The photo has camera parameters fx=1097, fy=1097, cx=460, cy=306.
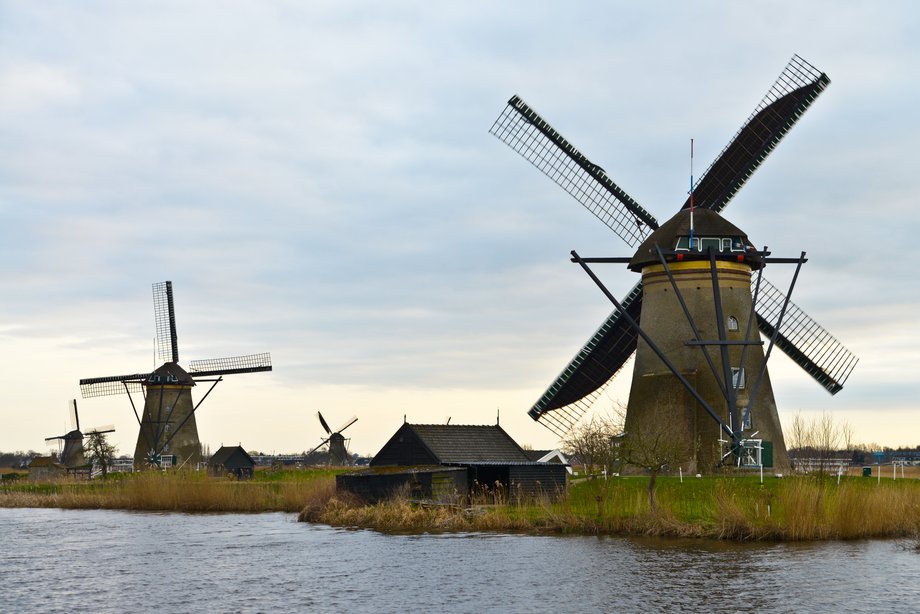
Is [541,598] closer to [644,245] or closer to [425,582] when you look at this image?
[425,582]

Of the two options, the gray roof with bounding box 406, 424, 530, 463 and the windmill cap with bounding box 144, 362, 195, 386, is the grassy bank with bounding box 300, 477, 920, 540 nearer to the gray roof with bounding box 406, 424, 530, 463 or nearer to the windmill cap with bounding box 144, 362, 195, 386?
the gray roof with bounding box 406, 424, 530, 463

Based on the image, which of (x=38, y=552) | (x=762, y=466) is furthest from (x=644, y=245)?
(x=38, y=552)

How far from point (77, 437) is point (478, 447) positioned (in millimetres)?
63366

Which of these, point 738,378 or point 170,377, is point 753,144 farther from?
point 170,377

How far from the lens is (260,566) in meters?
25.8

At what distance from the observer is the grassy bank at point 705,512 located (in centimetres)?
2692

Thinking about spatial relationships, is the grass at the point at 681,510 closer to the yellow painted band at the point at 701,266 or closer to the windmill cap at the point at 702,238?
the yellow painted band at the point at 701,266

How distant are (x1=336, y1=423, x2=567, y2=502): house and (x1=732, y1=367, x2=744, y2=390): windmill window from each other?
6.28m

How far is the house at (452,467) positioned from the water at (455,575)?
148 inches

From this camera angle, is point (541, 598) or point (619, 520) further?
point (619, 520)

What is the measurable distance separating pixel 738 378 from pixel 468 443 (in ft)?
32.3

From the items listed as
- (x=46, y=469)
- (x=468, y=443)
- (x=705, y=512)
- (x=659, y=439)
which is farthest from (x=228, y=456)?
(x=705, y=512)

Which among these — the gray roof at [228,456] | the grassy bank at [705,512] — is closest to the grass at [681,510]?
the grassy bank at [705,512]

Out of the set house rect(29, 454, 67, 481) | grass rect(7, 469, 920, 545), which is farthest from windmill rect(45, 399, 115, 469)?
grass rect(7, 469, 920, 545)
